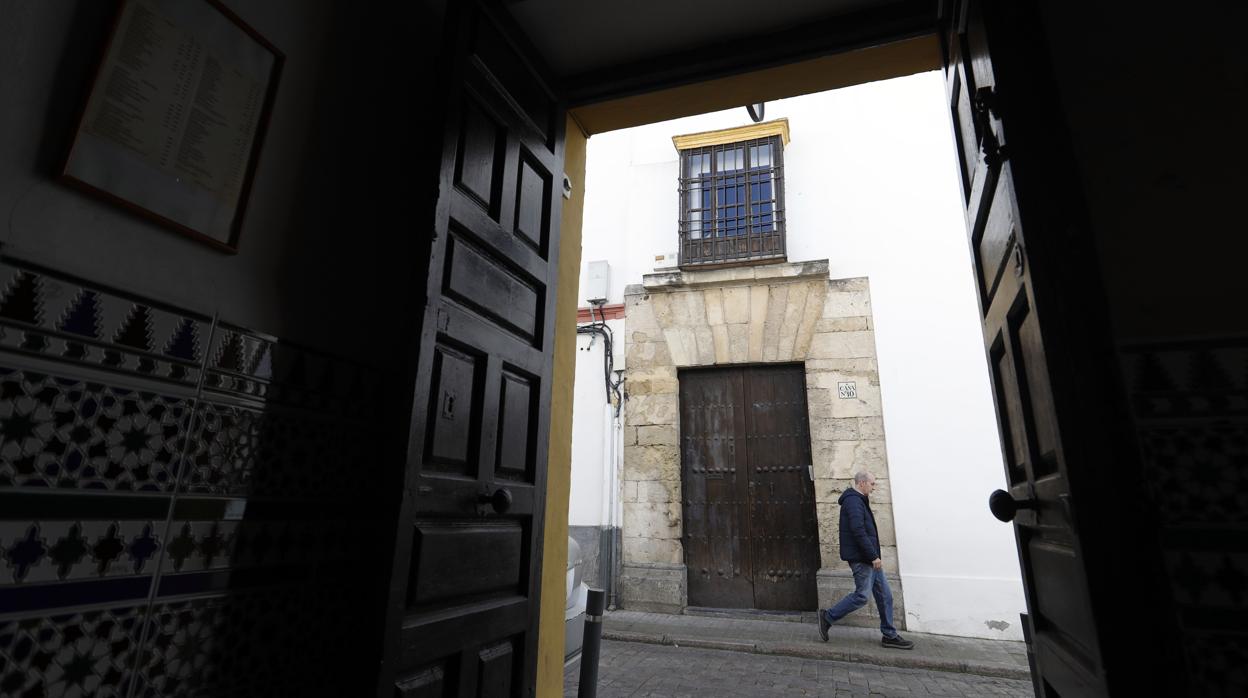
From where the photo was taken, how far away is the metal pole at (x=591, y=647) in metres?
2.81

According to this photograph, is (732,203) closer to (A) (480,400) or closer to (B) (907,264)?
(B) (907,264)

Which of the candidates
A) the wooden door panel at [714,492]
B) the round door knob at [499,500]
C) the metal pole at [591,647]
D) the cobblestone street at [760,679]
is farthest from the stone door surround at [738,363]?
the round door knob at [499,500]

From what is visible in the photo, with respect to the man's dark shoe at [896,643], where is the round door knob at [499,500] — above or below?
above

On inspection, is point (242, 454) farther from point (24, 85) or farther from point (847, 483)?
point (847, 483)

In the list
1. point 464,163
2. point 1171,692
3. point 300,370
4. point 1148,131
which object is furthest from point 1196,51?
point 300,370

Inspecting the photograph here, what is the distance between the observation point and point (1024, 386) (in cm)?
152

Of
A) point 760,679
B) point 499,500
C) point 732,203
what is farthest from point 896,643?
point 732,203

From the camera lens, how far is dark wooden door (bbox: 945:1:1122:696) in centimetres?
117

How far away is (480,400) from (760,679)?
3.41m

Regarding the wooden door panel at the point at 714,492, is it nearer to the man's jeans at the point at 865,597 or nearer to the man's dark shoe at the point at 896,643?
the man's jeans at the point at 865,597

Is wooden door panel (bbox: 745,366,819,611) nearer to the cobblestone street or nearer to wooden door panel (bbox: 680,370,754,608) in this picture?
wooden door panel (bbox: 680,370,754,608)

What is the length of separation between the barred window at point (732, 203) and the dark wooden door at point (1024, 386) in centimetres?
509

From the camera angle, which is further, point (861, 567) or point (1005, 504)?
point (861, 567)

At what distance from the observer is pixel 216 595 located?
Result: 126 centimetres
